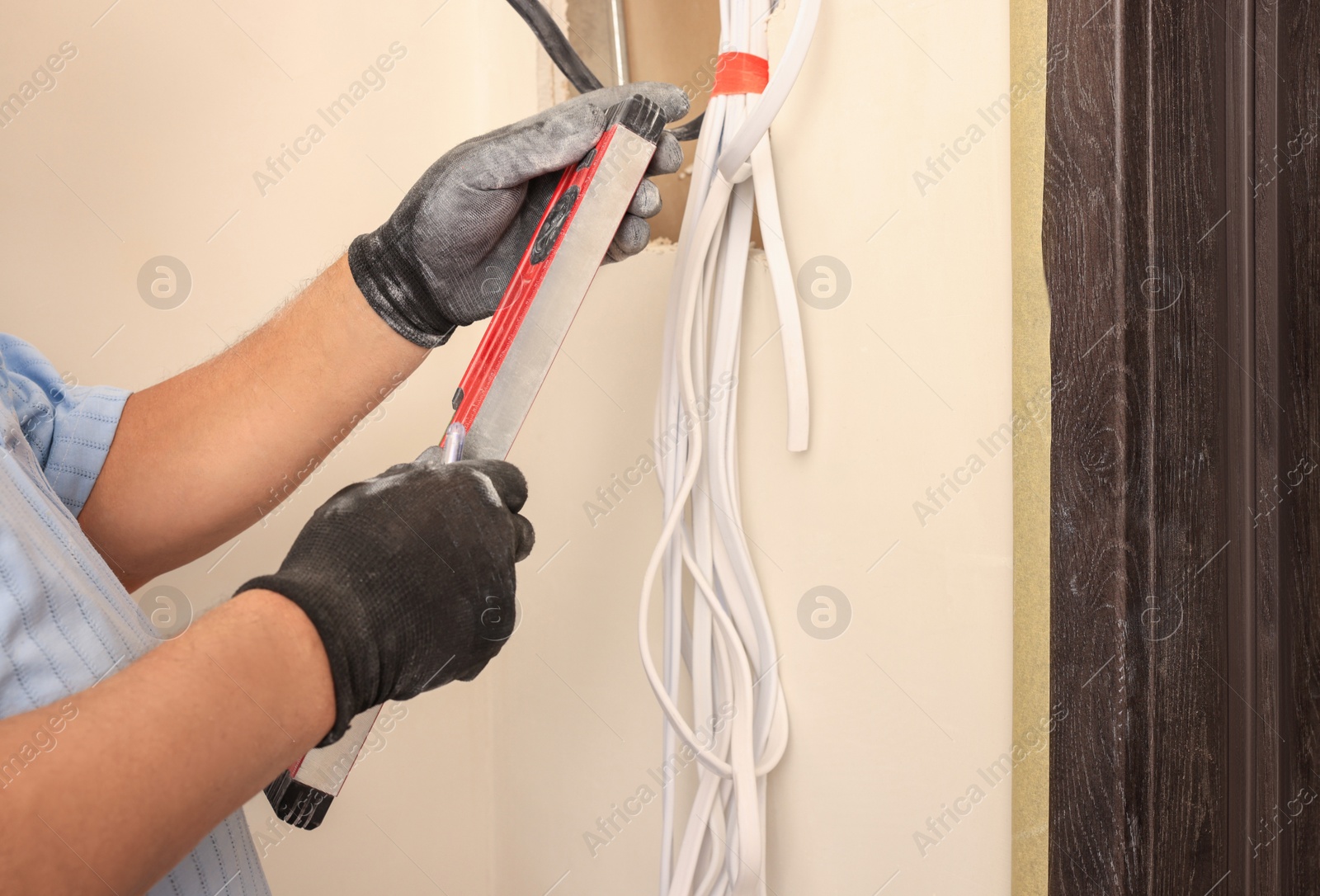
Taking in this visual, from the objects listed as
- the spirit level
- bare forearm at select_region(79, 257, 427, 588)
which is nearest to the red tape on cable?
the spirit level

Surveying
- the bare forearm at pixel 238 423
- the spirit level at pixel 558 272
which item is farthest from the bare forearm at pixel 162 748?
the bare forearm at pixel 238 423

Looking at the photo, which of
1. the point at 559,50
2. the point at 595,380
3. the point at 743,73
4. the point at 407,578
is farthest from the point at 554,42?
the point at 407,578

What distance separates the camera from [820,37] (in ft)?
2.22

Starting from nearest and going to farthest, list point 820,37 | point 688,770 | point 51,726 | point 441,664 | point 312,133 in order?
point 51,726 < point 441,664 < point 820,37 < point 688,770 < point 312,133

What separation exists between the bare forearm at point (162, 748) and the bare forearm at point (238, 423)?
298mm

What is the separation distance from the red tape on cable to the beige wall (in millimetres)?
50

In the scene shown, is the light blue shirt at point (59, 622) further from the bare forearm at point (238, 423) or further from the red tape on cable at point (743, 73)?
the red tape on cable at point (743, 73)

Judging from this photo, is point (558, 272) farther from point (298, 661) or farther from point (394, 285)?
point (298, 661)

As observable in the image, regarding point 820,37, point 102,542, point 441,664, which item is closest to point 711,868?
point 441,664

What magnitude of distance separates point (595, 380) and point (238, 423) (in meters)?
0.37

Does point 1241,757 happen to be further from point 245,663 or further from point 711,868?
point 245,663

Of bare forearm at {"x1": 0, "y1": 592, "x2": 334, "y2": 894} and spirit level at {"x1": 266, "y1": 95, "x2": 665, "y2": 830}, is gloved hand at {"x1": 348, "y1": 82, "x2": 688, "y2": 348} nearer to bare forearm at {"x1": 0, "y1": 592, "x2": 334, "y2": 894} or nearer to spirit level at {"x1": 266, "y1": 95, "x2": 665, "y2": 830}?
spirit level at {"x1": 266, "y1": 95, "x2": 665, "y2": 830}

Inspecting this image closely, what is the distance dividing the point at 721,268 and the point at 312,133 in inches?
20.9

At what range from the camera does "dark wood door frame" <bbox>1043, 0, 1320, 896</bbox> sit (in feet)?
1.69
